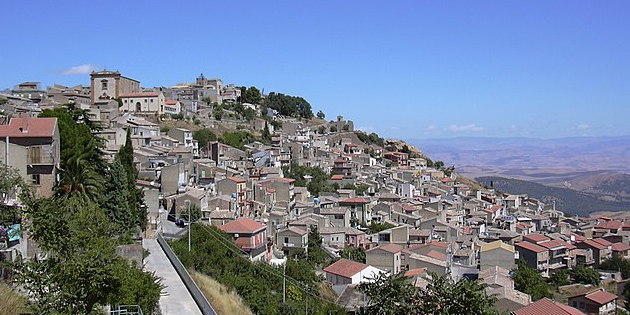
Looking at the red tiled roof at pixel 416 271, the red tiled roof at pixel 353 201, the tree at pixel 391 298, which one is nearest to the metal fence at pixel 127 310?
the tree at pixel 391 298

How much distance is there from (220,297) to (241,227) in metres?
11.8

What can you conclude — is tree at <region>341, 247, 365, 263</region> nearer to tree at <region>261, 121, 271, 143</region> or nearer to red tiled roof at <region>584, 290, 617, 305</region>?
red tiled roof at <region>584, 290, 617, 305</region>

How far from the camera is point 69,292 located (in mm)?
10508

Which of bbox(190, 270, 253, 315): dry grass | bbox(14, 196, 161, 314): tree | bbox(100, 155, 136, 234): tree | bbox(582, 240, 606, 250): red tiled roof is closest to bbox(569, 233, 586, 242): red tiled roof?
bbox(582, 240, 606, 250): red tiled roof

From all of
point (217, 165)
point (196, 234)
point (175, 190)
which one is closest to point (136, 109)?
point (217, 165)

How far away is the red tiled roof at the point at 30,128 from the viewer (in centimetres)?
2148

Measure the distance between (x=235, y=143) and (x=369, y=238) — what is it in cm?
2059

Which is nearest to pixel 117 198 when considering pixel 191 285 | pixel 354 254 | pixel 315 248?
pixel 191 285

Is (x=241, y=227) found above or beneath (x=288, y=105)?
beneath

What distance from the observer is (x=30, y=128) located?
72.2 ft

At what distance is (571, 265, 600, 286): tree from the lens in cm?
4694

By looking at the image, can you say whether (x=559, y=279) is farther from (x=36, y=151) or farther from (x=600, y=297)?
(x=36, y=151)

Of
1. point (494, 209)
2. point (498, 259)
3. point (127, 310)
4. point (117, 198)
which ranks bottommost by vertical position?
point (498, 259)

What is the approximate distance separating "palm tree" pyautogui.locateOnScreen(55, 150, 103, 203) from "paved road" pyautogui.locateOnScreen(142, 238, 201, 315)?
2.86m
